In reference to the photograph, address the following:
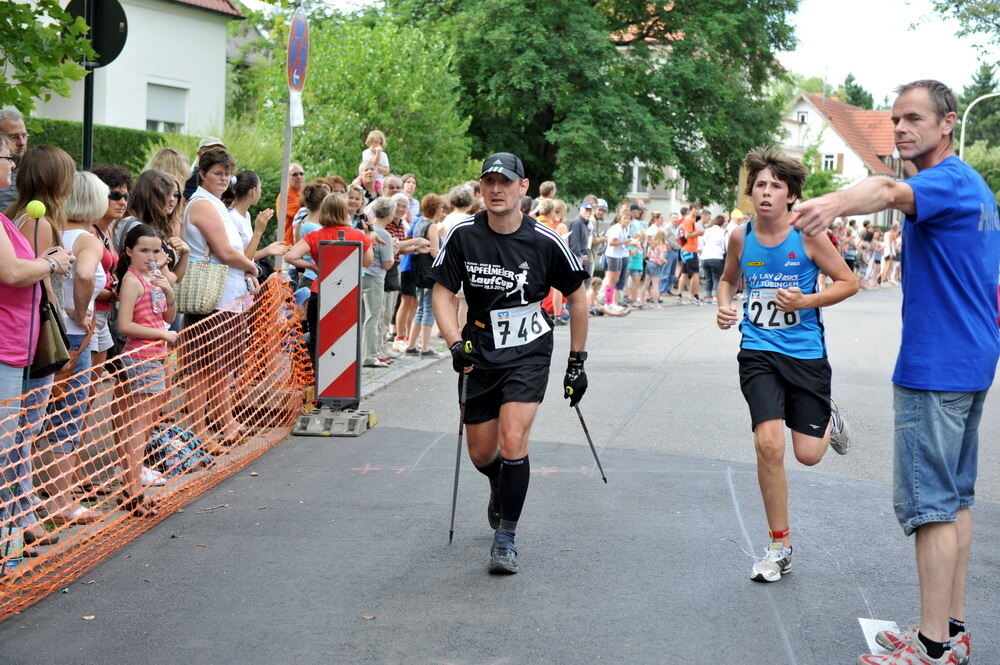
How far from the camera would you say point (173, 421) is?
7.84m

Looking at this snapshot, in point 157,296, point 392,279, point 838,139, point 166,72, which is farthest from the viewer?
point 838,139

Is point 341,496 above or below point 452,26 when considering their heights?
below

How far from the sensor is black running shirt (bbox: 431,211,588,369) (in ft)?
20.0

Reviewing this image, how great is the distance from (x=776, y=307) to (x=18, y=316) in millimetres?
3501

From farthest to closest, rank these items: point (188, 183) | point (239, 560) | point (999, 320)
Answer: point (188, 183) → point (239, 560) → point (999, 320)

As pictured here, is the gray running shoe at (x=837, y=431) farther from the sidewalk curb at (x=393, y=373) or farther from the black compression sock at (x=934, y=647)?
the sidewalk curb at (x=393, y=373)

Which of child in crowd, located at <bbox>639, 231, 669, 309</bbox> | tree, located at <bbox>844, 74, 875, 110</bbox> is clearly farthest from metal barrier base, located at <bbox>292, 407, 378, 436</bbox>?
tree, located at <bbox>844, 74, 875, 110</bbox>

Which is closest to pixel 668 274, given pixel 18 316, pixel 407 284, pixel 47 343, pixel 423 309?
pixel 423 309

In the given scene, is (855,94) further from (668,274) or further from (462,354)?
(462,354)

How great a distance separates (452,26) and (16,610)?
114 ft

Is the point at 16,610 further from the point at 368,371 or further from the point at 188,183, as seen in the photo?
the point at 368,371

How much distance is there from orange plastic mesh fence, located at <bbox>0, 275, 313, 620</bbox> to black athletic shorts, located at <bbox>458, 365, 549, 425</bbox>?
186cm

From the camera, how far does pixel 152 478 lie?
7188mm

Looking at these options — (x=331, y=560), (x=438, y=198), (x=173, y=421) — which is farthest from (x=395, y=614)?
(x=438, y=198)
